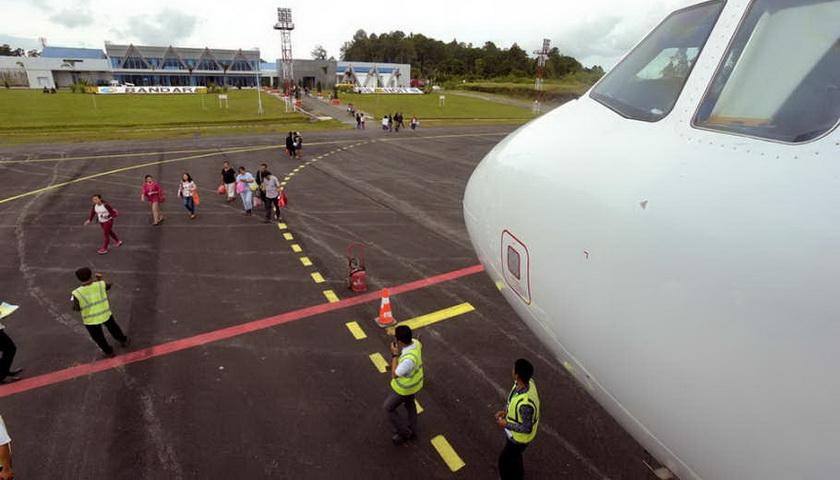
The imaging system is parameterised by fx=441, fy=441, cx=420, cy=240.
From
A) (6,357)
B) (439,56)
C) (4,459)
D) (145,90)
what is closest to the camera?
(4,459)

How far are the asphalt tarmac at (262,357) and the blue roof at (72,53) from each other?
4499 inches

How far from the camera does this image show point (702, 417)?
216cm

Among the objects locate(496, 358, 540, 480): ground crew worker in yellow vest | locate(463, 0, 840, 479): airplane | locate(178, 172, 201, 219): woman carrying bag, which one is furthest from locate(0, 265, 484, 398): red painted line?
locate(178, 172, 201, 219): woman carrying bag

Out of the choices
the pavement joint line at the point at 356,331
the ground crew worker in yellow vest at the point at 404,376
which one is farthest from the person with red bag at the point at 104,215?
the ground crew worker in yellow vest at the point at 404,376

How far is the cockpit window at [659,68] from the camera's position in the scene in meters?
2.73

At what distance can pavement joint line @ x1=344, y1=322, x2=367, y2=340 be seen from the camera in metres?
7.78

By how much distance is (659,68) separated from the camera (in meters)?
3.05

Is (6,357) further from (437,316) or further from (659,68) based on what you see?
(659,68)

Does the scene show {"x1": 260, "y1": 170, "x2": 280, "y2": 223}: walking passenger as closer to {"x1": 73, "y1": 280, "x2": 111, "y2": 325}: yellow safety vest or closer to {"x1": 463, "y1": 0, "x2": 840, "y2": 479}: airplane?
{"x1": 73, "y1": 280, "x2": 111, "y2": 325}: yellow safety vest

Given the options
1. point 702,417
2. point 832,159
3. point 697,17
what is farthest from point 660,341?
point 697,17

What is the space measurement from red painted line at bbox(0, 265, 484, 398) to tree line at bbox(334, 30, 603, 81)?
112m

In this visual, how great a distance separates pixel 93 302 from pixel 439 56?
184m

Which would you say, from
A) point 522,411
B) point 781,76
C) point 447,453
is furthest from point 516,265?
point 447,453

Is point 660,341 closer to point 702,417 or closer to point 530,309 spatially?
point 702,417
